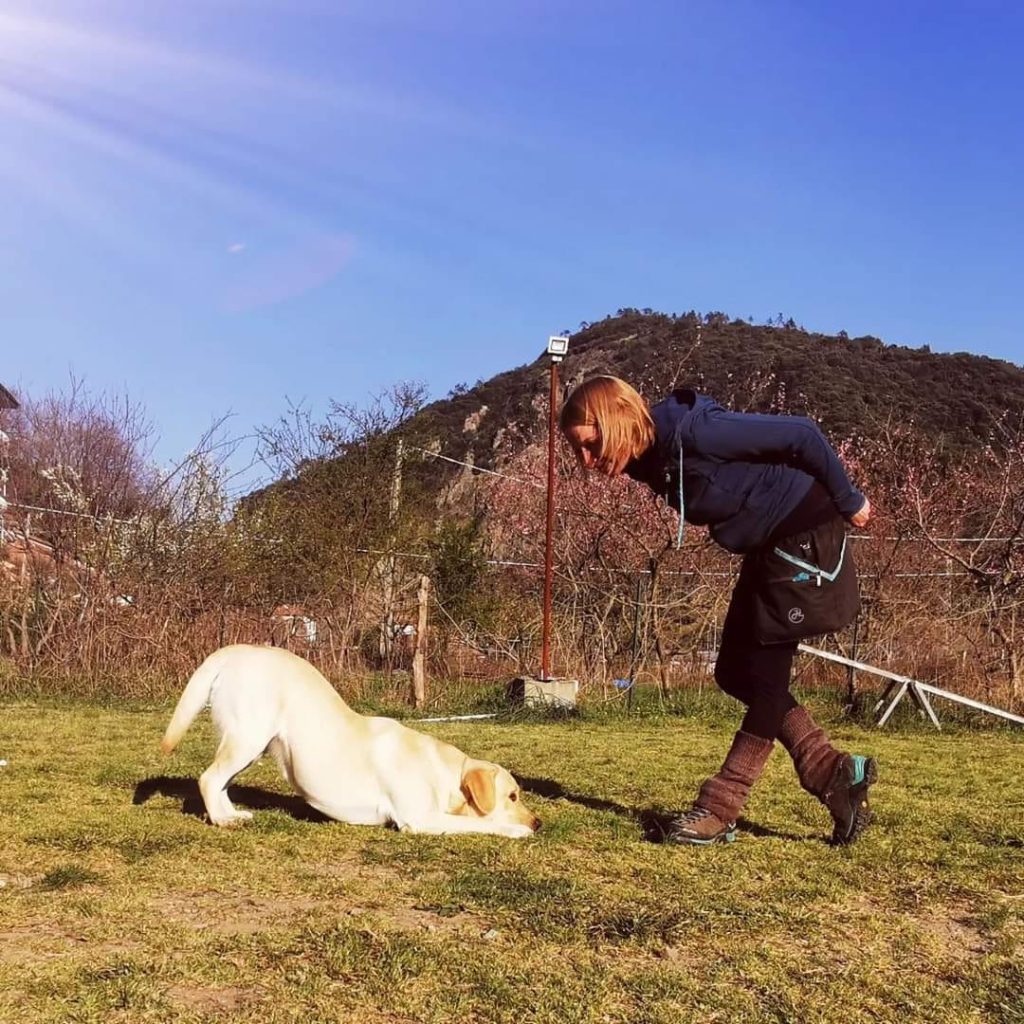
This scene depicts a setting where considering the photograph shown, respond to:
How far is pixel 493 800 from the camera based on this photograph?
13.2ft

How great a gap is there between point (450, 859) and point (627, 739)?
163 inches

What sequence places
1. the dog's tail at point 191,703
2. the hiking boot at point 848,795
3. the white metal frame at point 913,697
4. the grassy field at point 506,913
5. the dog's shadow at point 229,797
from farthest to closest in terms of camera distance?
the white metal frame at point 913,697, the dog's shadow at point 229,797, the dog's tail at point 191,703, the hiking boot at point 848,795, the grassy field at point 506,913

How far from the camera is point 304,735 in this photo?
406cm

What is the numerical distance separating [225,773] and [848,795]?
2346mm

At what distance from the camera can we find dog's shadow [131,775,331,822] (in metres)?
4.33

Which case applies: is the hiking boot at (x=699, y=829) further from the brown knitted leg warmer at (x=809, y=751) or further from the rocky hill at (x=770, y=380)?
the rocky hill at (x=770, y=380)

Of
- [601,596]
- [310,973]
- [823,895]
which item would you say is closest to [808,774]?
[823,895]

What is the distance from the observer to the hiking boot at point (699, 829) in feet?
12.3

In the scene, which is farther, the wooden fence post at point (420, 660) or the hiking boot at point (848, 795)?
the wooden fence post at point (420, 660)

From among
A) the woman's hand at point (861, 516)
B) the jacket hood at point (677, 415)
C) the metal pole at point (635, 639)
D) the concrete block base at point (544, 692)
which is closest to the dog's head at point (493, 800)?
the jacket hood at point (677, 415)

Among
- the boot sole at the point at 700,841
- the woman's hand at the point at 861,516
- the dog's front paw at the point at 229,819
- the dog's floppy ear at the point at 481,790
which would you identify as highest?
the woman's hand at the point at 861,516

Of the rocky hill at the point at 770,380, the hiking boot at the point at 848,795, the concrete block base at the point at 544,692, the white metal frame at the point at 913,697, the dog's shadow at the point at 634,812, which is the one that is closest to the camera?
the hiking boot at the point at 848,795

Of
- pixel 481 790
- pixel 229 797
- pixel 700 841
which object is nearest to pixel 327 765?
pixel 481 790

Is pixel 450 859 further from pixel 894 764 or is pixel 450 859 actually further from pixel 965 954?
pixel 894 764
